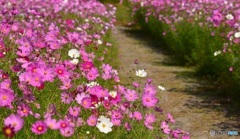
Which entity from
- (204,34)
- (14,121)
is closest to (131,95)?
(14,121)

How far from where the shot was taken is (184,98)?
7066mm

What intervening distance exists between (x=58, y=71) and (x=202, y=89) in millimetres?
4687

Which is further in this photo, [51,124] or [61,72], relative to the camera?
[61,72]

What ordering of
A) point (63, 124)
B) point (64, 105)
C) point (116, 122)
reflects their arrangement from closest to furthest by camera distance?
point (63, 124), point (116, 122), point (64, 105)

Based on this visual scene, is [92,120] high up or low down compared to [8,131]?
down

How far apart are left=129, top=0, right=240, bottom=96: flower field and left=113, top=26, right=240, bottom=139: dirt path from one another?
356 mm

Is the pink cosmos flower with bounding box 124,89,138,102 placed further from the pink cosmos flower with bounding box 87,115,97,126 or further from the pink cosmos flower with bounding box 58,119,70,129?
the pink cosmos flower with bounding box 58,119,70,129

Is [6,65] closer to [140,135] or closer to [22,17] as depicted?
[140,135]

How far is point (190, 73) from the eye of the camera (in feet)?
30.0

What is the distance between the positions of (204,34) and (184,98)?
2.96 metres

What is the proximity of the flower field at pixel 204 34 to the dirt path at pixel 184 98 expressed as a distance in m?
0.36

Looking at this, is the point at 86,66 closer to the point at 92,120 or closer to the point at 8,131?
the point at 92,120

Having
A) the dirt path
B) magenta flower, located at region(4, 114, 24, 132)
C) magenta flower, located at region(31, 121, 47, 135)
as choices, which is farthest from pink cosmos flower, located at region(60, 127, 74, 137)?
the dirt path

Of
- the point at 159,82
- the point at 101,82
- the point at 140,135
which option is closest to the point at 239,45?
the point at 159,82
